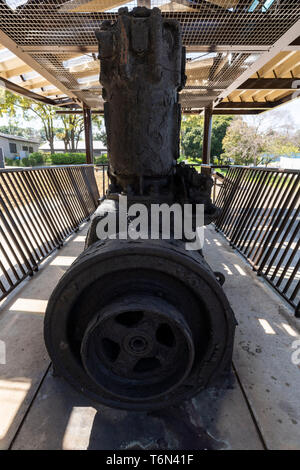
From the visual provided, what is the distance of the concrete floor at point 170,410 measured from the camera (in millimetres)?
1889

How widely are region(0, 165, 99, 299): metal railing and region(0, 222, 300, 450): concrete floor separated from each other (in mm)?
1490

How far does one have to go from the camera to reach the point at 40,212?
5738mm

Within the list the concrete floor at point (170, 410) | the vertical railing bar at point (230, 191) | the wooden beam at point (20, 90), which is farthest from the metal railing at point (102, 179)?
the concrete floor at point (170, 410)

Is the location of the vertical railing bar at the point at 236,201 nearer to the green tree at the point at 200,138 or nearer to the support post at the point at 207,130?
the support post at the point at 207,130

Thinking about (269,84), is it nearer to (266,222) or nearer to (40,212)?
(266,222)

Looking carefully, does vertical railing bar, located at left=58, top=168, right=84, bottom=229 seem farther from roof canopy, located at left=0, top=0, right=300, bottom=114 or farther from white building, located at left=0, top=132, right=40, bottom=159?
white building, located at left=0, top=132, right=40, bottom=159

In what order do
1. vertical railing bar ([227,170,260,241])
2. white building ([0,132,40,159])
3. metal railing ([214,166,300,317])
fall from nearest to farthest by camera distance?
1. metal railing ([214,166,300,317])
2. vertical railing bar ([227,170,260,241])
3. white building ([0,132,40,159])

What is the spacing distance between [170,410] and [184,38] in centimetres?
525

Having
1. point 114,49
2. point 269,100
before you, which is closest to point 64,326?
point 114,49

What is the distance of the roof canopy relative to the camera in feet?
12.5

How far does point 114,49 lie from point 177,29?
53cm

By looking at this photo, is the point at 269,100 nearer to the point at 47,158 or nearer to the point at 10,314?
the point at 10,314

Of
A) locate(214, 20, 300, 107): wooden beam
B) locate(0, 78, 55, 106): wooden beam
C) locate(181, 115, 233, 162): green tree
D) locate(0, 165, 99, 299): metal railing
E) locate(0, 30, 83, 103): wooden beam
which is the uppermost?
locate(214, 20, 300, 107): wooden beam

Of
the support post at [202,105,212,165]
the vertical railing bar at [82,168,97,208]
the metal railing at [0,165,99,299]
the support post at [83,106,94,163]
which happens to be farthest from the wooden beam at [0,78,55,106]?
the support post at [202,105,212,165]
